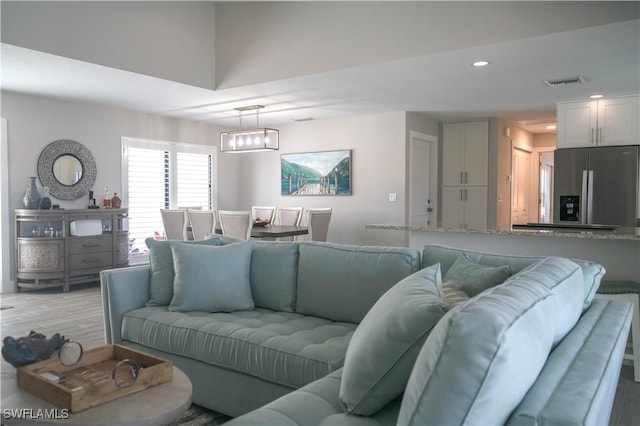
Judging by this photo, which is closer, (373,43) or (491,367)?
(491,367)

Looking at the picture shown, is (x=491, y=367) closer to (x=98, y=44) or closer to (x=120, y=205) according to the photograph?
(x=98, y=44)

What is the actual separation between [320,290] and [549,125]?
7.09 metres

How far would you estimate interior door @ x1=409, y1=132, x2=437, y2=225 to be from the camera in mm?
7391

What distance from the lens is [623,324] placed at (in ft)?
5.14

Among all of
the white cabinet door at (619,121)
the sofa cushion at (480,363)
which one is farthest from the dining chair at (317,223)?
the sofa cushion at (480,363)

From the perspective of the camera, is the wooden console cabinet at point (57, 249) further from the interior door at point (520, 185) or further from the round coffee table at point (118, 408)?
the interior door at point (520, 185)

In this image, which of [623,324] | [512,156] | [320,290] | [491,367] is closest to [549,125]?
[512,156]

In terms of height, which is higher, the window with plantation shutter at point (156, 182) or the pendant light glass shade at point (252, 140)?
the pendant light glass shade at point (252, 140)

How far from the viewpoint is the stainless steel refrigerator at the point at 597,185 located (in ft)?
18.3

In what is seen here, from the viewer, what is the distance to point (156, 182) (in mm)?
7547

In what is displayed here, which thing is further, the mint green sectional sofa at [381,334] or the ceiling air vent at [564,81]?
the ceiling air vent at [564,81]

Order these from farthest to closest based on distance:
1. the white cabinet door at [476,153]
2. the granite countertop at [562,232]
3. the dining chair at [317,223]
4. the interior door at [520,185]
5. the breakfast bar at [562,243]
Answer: the interior door at [520,185]
the white cabinet door at [476,153]
the dining chair at [317,223]
the breakfast bar at [562,243]
the granite countertop at [562,232]

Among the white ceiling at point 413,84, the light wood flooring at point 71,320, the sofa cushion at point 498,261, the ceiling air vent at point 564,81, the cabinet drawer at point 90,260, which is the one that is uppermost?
the white ceiling at point 413,84

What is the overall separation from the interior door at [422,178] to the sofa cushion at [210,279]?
15.0ft
